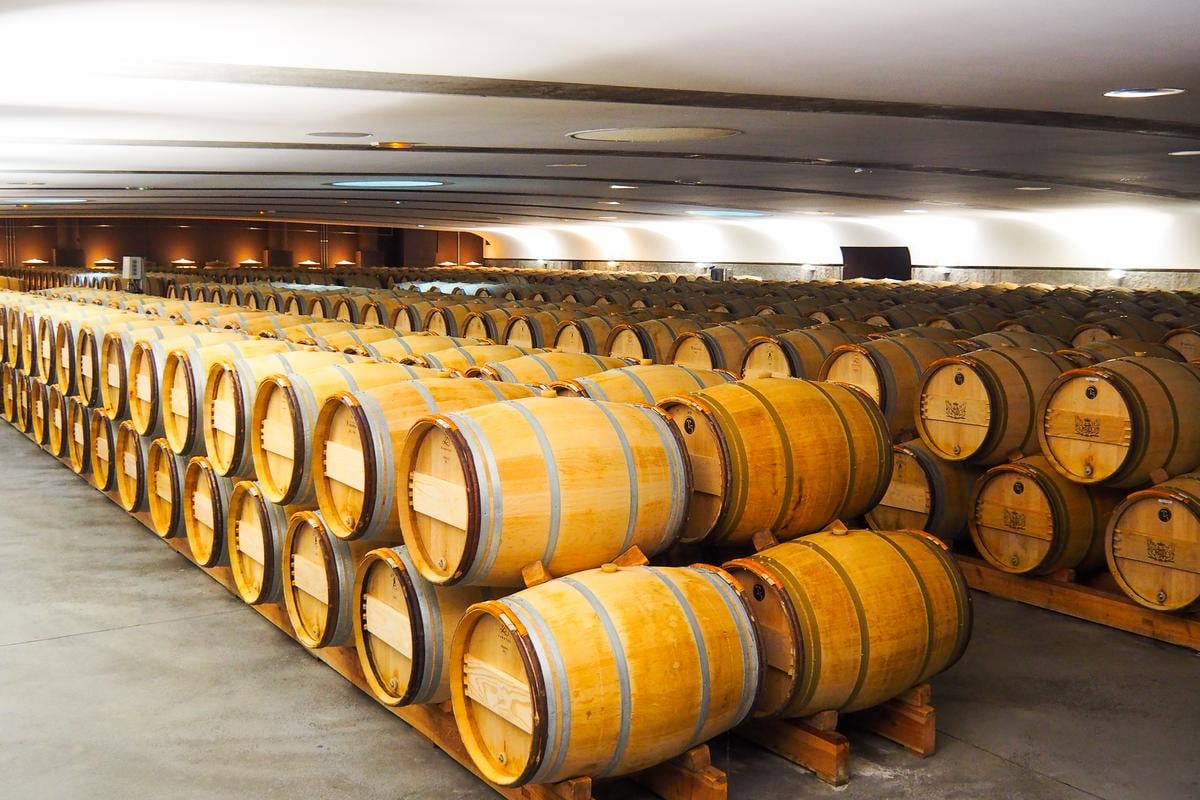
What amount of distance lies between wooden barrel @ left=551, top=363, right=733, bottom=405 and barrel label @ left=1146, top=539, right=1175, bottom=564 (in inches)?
87.6

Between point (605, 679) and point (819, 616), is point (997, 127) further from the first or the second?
point (605, 679)

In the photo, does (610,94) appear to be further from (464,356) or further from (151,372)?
(151,372)

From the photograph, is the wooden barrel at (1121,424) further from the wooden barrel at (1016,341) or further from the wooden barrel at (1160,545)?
the wooden barrel at (1016,341)

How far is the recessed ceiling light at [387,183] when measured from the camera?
15430 mm

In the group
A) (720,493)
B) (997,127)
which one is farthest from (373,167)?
(720,493)

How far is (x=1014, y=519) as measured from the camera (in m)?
5.77

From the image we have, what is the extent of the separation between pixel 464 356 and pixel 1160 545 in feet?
12.3

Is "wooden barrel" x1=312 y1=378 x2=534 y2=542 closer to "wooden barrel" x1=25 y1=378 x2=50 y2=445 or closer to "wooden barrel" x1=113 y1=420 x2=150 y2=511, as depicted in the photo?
"wooden barrel" x1=113 y1=420 x2=150 y2=511

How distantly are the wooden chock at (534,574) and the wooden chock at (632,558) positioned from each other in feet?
0.92

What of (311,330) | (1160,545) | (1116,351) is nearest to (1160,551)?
(1160,545)

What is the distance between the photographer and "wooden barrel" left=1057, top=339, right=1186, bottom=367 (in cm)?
661

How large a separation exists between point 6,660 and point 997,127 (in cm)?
758

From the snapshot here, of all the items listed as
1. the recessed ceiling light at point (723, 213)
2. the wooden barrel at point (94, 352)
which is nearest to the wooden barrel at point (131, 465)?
the wooden barrel at point (94, 352)

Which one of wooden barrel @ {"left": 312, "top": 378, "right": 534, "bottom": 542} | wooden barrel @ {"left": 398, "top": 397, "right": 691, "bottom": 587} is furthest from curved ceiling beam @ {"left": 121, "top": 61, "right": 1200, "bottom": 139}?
wooden barrel @ {"left": 398, "top": 397, "right": 691, "bottom": 587}
